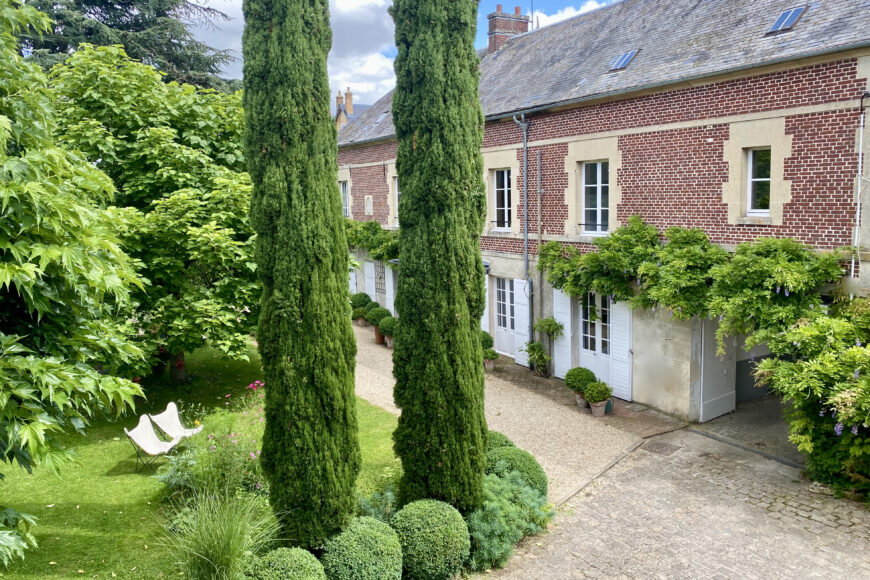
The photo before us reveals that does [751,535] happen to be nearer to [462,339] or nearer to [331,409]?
[462,339]

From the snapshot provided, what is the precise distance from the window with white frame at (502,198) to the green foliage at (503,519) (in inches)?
348

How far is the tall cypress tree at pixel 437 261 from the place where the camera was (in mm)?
7539

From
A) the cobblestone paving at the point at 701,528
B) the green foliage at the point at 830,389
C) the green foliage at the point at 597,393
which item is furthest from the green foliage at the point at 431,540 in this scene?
the green foliage at the point at 597,393

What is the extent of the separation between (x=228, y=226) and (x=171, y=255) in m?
1.12

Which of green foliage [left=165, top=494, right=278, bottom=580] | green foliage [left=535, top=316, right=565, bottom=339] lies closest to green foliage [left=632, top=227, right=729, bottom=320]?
green foliage [left=535, top=316, right=565, bottom=339]

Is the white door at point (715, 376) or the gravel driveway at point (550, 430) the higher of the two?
the white door at point (715, 376)

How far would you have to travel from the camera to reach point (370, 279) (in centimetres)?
2231

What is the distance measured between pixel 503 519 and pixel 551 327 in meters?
7.35

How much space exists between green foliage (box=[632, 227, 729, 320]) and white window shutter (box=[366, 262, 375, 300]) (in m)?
12.1

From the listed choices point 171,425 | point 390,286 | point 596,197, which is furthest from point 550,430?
point 390,286

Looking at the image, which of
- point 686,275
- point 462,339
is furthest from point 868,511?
point 462,339

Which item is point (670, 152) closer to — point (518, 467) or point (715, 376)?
point (715, 376)

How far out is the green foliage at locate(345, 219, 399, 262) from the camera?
19516 mm

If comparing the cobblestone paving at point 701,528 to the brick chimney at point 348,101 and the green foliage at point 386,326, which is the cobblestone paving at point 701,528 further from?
the brick chimney at point 348,101
